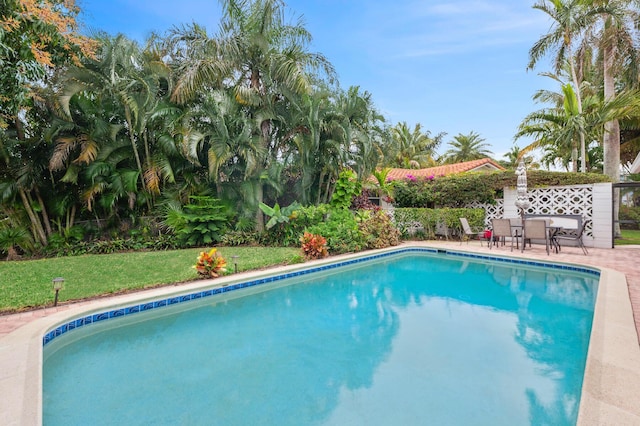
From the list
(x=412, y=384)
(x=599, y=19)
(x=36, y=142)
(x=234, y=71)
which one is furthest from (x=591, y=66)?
(x=36, y=142)

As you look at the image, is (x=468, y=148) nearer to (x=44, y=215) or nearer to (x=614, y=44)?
(x=614, y=44)

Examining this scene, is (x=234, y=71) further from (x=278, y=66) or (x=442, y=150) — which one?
(x=442, y=150)

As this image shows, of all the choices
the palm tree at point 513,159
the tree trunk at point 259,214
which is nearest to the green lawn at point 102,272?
the tree trunk at point 259,214

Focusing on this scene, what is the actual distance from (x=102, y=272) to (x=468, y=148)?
36.0 meters

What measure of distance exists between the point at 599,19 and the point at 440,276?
53.8ft

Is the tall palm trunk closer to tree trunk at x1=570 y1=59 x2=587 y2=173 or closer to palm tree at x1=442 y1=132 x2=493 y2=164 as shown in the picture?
tree trunk at x1=570 y1=59 x2=587 y2=173

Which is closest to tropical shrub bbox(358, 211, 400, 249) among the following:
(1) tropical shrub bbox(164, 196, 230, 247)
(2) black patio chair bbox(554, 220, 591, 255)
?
(1) tropical shrub bbox(164, 196, 230, 247)

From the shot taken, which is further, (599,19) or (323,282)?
(599,19)

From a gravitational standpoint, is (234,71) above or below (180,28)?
below

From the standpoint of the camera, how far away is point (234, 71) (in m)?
11.4

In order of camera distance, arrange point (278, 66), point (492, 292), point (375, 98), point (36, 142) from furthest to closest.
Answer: point (375, 98) → point (278, 66) → point (36, 142) → point (492, 292)

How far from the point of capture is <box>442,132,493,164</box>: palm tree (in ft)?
116

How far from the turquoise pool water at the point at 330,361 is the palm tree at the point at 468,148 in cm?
3132

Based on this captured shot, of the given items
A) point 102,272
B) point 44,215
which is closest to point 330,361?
point 102,272
